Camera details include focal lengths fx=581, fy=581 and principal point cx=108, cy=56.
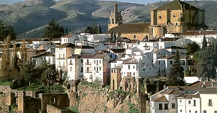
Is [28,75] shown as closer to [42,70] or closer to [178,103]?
[42,70]

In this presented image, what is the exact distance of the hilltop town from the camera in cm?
4147

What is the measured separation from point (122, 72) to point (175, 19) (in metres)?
19.8

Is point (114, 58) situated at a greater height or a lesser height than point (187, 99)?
greater

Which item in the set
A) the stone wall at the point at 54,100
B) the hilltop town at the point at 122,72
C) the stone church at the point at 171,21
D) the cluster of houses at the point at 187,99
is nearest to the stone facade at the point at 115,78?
the hilltop town at the point at 122,72

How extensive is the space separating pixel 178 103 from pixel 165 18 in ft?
94.8

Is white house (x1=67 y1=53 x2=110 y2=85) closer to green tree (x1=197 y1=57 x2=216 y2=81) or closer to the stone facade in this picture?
the stone facade

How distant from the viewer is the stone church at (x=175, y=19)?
65625mm

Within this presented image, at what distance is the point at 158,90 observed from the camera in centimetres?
→ 4369

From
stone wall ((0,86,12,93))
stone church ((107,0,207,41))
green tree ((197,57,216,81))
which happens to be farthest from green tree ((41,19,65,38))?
green tree ((197,57,216,81))

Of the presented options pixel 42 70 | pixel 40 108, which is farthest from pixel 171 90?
pixel 42 70

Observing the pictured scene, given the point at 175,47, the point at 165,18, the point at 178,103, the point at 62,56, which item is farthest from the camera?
the point at 165,18

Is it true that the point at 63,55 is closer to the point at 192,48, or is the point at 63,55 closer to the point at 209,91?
the point at 192,48

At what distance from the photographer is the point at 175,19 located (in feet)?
218

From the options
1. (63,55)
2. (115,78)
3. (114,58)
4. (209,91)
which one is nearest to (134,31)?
(63,55)
